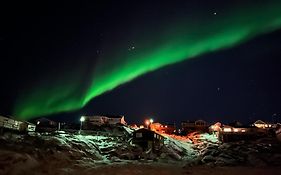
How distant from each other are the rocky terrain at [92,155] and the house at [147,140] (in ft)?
5.39

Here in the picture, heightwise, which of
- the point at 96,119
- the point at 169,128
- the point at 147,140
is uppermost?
the point at 96,119

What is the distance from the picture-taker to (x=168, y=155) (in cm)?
5156

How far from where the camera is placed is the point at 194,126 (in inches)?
4072

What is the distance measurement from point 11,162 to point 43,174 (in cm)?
374

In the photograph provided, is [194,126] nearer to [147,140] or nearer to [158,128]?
[158,128]

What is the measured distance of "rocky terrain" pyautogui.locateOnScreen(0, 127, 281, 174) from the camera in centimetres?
3018

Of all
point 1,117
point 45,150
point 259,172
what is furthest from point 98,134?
point 259,172

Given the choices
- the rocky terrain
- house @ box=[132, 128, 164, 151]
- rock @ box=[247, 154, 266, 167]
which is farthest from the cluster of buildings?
rock @ box=[247, 154, 266, 167]

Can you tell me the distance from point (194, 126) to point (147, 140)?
5138 cm

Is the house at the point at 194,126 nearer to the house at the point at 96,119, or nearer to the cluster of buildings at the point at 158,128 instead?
the cluster of buildings at the point at 158,128

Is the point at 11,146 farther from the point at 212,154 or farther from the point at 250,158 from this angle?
the point at 250,158

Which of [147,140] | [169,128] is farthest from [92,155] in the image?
[169,128]

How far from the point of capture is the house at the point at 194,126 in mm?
102594

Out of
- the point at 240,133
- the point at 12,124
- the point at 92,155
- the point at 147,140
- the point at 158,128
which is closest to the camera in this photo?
the point at 92,155
